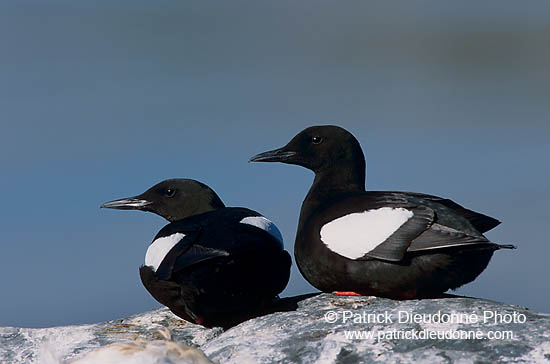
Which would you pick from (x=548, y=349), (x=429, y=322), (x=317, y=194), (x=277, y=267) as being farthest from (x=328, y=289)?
(x=548, y=349)

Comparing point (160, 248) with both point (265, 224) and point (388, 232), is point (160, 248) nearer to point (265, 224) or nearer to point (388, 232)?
point (265, 224)

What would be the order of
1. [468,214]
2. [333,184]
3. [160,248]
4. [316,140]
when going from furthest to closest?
[316,140] → [333,184] → [468,214] → [160,248]

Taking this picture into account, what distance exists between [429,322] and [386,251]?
983mm

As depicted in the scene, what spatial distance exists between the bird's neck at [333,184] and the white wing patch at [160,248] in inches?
51.1

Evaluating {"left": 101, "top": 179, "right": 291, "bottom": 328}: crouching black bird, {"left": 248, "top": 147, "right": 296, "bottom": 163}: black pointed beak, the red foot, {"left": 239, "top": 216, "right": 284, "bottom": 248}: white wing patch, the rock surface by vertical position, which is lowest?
the rock surface

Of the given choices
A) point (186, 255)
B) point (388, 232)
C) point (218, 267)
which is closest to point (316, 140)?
point (388, 232)

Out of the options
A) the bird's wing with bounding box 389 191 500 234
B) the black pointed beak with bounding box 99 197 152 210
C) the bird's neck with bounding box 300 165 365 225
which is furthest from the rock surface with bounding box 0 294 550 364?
the black pointed beak with bounding box 99 197 152 210

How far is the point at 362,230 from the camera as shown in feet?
19.6

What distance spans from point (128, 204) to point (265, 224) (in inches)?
76.3

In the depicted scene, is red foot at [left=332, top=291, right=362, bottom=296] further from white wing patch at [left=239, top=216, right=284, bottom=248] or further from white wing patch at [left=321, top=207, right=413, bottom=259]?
white wing patch at [left=239, top=216, right=284, bottom=248]

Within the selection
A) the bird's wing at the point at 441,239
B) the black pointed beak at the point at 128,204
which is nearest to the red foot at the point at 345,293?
the bird's wing at the point at 441,239

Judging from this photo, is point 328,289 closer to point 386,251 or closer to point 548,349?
point 386,251

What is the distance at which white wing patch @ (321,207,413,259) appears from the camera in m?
5.91

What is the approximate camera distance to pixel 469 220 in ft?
21.0
